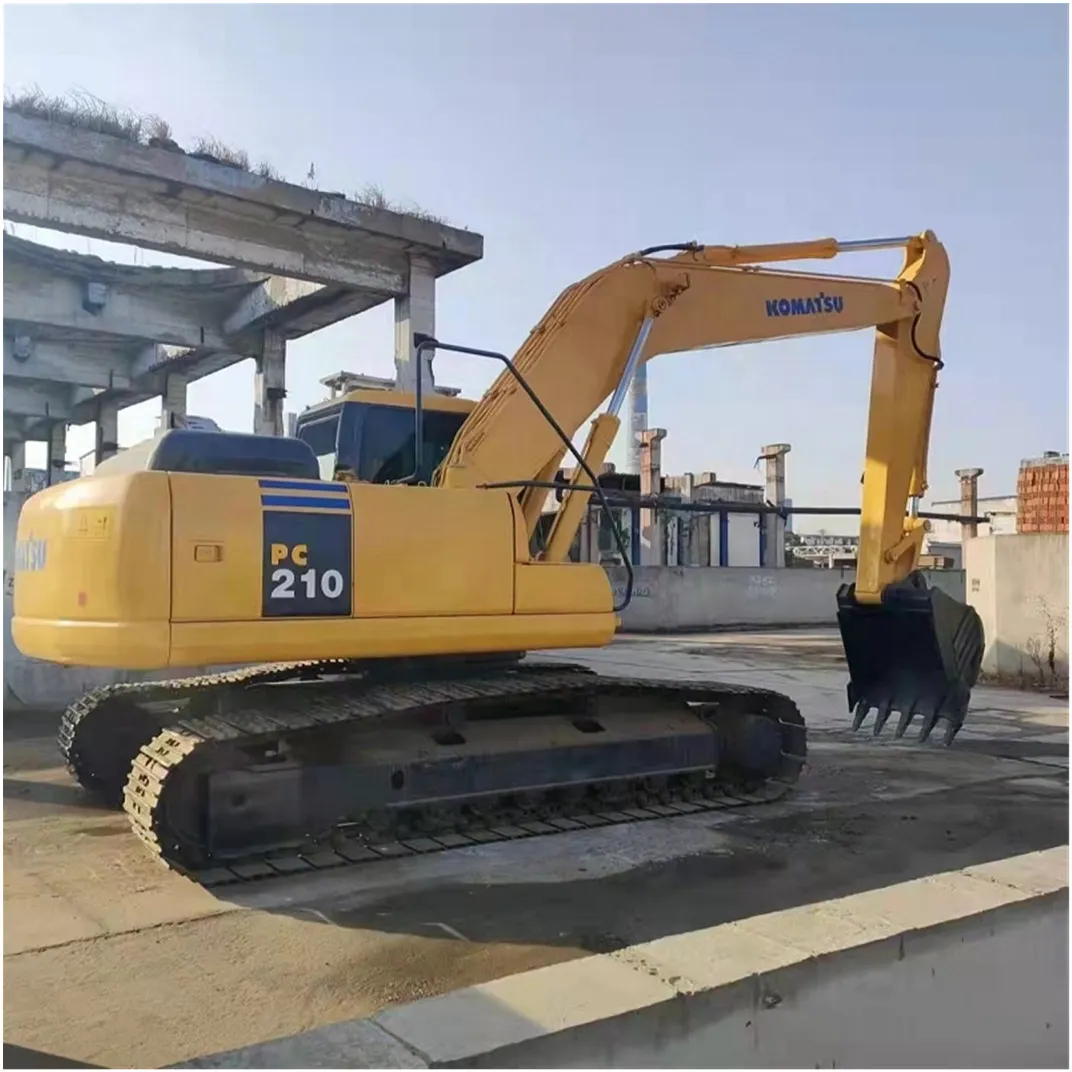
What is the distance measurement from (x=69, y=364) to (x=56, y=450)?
8512 millimetres

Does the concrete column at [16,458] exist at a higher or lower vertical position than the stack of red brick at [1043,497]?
higher

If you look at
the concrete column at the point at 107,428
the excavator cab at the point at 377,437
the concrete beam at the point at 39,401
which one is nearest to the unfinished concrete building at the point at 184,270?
Result: the excavator cab at the point at 377,437

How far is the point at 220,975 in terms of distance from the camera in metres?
4.04

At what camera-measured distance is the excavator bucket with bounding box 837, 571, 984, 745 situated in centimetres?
840

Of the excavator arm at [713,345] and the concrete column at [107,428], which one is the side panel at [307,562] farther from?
the concrete column at [107,428]

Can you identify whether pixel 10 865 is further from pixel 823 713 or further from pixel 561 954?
pixel 823 713

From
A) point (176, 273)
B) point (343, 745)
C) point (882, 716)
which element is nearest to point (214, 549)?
point (343, 745)

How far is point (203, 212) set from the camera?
1182 cm

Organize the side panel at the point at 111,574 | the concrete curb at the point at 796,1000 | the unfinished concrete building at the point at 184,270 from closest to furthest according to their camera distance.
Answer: the concrete curb at the point at 796,1000 < the side panel at the point at 111,574 < the unfinished concrete building at the point at 184,270

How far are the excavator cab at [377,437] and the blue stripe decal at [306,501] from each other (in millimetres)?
801

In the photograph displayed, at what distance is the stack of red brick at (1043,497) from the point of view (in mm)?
15773

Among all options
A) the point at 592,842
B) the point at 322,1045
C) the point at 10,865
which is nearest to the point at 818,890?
the point at 592,842

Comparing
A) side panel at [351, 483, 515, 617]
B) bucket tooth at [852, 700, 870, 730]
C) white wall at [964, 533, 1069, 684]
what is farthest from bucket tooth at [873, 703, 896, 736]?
white wall at [964, 533, 1069, 684]

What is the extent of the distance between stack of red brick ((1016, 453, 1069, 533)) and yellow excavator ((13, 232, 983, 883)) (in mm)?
9387
